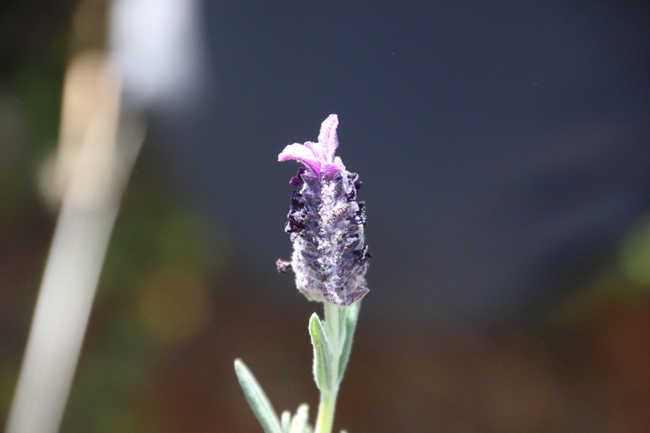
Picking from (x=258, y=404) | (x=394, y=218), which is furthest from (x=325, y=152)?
(x=394, y=218)

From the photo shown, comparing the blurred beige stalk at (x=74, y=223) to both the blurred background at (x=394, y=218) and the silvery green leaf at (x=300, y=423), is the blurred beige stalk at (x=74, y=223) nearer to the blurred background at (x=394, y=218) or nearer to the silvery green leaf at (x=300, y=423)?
the blurred background at (x=394, y=218)

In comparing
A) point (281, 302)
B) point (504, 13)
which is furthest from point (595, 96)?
point (281, 302)

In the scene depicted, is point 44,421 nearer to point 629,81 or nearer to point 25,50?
point 25,50

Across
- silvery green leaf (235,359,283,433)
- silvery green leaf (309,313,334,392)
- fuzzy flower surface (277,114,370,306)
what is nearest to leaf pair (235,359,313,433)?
silvery green leaf (235,359,283,433)

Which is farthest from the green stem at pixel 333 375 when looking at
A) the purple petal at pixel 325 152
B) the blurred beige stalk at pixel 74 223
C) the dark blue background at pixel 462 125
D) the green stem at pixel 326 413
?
the blurred beige stalk at pixel 74 223

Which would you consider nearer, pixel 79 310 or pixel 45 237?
pixel 79 310

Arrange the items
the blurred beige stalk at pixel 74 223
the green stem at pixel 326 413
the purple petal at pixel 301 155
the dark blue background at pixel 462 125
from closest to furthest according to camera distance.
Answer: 1. the purple petal at pixel 301 155
2. the green stem at pixel 326 413
3. the dark blue background at pixel 462 125
4. the blurred beige stalk at pixel 74 223

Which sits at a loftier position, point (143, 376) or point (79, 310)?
point (79, 310)
